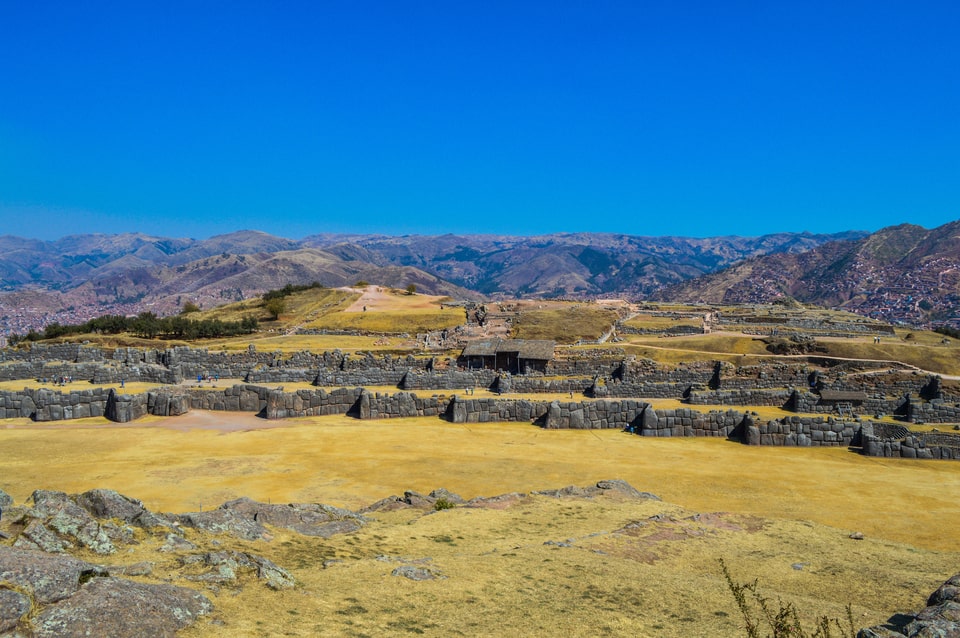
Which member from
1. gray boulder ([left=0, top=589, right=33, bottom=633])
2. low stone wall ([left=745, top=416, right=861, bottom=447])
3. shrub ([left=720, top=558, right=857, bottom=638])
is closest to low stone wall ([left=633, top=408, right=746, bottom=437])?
low stone wall ([left=745, top=416, right=861, bottom=447])

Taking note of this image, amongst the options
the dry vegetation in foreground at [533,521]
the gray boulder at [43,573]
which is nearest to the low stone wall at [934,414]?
the dry vegetation in foreground at [533,521]

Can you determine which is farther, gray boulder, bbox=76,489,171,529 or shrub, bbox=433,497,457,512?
shrub, bbox=433,497,457,512

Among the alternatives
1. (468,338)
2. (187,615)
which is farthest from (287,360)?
(187,615)

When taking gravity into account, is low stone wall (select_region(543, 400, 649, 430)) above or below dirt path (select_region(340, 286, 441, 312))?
below

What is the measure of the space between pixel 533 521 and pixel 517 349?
45.1 m

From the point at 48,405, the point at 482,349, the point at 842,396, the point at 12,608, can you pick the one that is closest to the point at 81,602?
the point at 12,608

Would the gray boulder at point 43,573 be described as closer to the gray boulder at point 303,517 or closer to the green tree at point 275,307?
the gray boulder at point 303,517

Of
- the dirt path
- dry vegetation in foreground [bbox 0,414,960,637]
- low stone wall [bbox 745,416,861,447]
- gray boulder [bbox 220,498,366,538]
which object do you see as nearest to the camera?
dry vegetation in foreground [bbox 0,414,960,637]

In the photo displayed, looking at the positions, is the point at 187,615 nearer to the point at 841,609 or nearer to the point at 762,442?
the point at 841,609

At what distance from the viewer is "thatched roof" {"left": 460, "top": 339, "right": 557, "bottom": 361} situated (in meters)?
60.2

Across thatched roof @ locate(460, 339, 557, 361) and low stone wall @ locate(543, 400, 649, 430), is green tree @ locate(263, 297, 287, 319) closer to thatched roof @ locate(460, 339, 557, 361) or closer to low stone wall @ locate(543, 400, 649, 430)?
thatched roof @ locate(460, 339, 557, 361)

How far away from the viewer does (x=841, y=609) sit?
10602 mm

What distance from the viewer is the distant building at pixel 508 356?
59750 mm

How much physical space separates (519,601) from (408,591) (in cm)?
191
